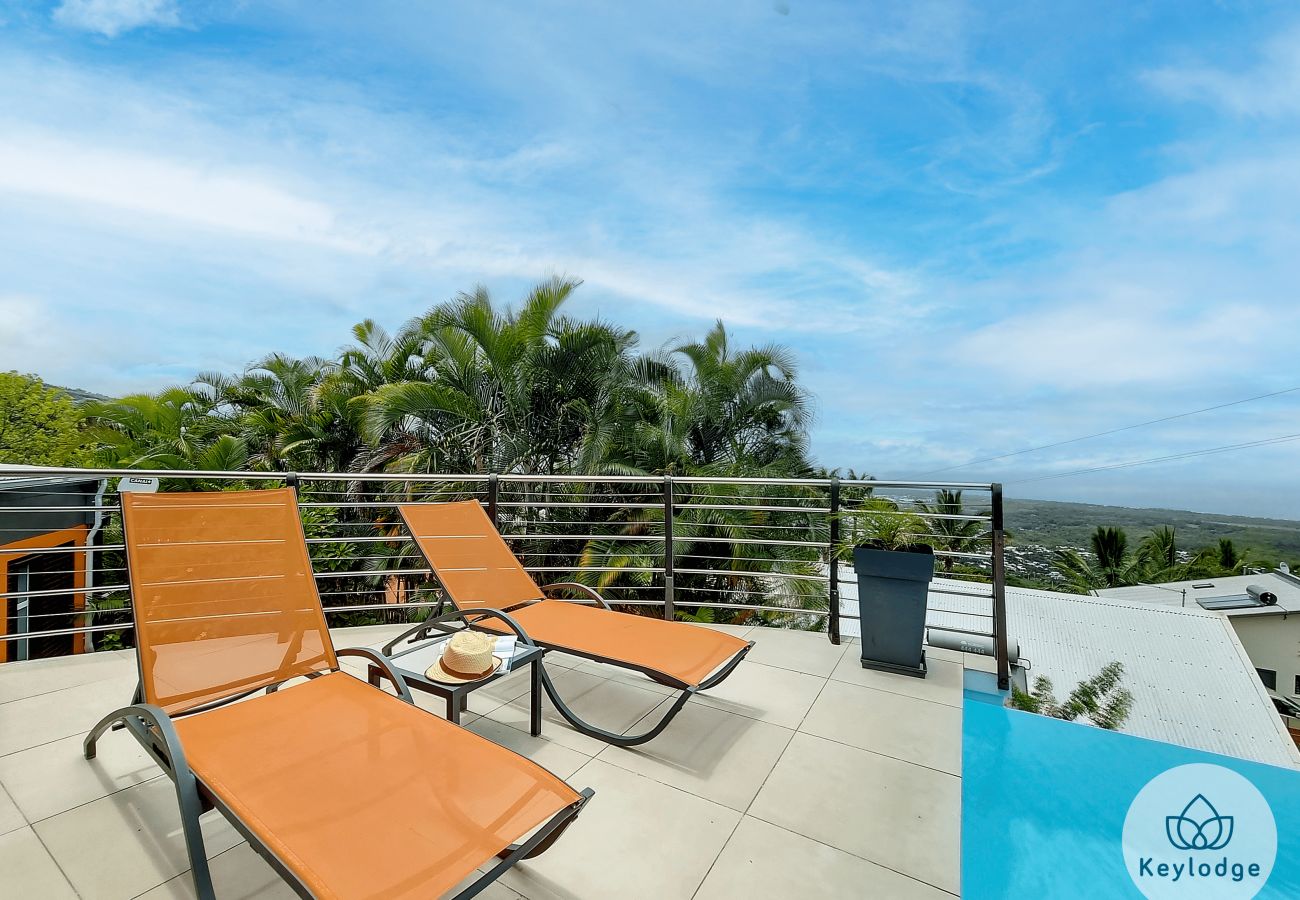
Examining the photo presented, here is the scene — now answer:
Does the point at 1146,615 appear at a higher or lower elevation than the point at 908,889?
lower

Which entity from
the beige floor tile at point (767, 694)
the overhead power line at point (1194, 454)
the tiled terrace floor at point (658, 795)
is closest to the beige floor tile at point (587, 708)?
the tiled terrace floor at point (658, 795)

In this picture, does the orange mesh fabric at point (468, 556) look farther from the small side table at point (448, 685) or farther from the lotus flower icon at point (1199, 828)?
the lotus flower icon at point (1199, 828)

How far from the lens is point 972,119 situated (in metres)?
12.4

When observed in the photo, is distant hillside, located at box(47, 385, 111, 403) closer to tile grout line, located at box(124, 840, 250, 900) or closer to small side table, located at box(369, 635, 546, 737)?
small side table, located at box(369, 635, 546, 737)

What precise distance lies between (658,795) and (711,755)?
0.39m

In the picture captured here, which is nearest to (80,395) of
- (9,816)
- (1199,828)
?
(9,816)

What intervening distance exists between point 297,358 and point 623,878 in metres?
14.1

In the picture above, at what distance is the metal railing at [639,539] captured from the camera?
4066 mm

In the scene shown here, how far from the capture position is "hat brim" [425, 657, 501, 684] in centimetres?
240

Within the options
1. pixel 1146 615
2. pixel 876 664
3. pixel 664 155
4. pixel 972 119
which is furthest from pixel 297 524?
pixel 972 119

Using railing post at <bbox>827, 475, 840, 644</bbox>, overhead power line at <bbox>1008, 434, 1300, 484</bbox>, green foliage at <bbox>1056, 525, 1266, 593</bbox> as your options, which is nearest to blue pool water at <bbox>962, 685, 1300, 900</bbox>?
railing post at <bbox>827, 475, 840, 644</bbox>

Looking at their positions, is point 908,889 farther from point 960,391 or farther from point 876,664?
point 960,391

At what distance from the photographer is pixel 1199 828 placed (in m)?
2.47

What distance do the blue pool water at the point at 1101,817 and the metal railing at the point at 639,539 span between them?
75 cm
